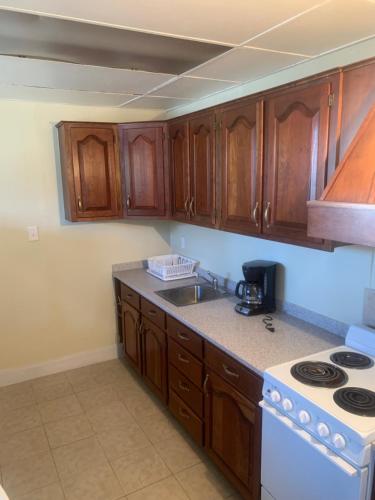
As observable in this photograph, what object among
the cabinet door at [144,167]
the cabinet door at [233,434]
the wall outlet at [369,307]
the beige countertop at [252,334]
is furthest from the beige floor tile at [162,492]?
the cabinet door at [144,167]

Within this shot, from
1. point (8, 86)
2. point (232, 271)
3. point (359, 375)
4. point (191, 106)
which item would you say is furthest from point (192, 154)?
point (359, 375)

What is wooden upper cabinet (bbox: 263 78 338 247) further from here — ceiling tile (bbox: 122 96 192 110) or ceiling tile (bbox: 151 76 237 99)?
ceiling tile (bbox: 122 96 192 110)

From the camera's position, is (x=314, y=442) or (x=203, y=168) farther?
(x=203, y=168)

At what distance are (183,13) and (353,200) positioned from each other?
92cm

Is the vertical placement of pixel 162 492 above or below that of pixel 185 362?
below

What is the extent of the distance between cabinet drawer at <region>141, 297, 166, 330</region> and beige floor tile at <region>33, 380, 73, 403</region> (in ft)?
3.14

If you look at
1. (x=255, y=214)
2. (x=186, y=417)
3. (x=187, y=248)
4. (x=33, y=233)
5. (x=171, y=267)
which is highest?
(x=255, y=214)

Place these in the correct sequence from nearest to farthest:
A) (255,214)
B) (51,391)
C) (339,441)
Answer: (339,441) < (255,214) < (51,391)

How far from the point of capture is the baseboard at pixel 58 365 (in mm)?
3121

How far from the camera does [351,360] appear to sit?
1.66m

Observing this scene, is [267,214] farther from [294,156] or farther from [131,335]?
[131,335]

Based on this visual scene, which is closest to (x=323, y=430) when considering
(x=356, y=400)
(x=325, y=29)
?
(x=356, y=400)

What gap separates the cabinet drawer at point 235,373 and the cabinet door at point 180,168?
1096 mm

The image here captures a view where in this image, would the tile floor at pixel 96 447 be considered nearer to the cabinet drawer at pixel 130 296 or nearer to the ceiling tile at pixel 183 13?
the cabinet drawer at pixel 130 296
